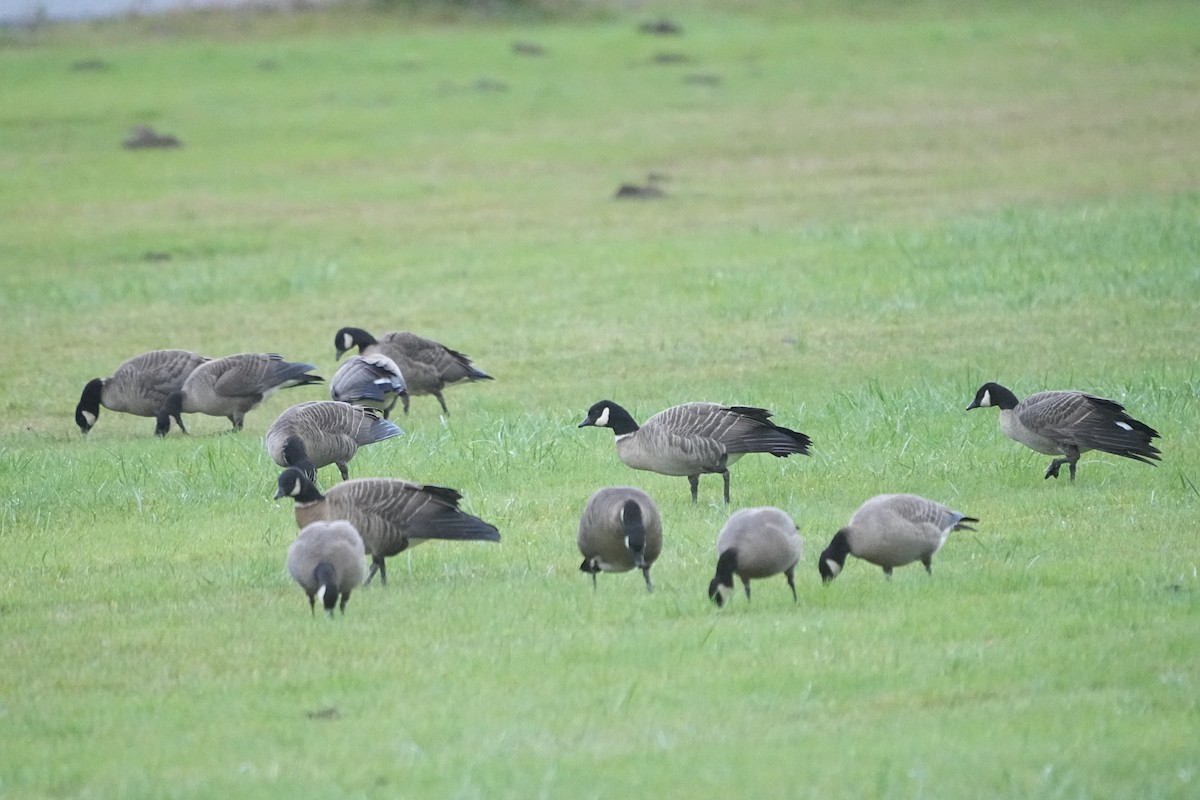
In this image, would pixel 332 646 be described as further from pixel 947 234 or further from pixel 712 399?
pixel 947 234

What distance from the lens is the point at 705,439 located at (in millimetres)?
10906

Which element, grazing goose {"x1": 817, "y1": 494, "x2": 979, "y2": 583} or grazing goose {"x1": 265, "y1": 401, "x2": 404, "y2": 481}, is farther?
grazing goose {"x1": 265, "y1": 401, "x2": 404, "y2": 481}

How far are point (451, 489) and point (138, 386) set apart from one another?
286 inches

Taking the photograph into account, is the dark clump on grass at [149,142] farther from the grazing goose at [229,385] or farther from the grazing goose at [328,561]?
the grazing goose at [328,561]

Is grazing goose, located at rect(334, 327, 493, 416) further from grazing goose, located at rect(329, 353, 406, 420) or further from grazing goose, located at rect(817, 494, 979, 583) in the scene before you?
grazing goose, located at rect(817, 494, 979, 583)

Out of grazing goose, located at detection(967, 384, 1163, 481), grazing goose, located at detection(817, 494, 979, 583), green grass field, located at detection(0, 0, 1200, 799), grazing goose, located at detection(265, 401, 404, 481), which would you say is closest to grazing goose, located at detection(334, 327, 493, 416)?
green grass field, located at detection(0, 0, 1200, 799)

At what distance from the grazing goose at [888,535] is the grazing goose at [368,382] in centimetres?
619

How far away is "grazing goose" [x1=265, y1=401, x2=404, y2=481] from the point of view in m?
11.8

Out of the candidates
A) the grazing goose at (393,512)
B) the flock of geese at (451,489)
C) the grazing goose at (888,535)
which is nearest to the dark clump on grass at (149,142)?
the flock of geese at (451,489)

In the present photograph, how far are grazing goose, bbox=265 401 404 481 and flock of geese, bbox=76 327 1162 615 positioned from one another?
1cm

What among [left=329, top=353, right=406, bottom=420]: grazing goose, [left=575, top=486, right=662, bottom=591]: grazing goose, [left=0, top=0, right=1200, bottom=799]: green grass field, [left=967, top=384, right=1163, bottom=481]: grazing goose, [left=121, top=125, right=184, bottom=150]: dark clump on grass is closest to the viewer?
[left=0, top=0, right=1200, bottom=799]: green grass field

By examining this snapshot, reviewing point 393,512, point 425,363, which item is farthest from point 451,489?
point 425,363

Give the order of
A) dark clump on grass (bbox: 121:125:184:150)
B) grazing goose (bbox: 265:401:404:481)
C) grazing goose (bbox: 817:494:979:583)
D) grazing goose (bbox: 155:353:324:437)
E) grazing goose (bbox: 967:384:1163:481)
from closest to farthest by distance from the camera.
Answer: grazing goose (bbox: 817:494:979:583)
grazing goose (bbox: 967:384:1163:481)
grazing goose (bbox: 265:401:404:481)
grazing goose (bbox: 155:353:324:437)
dark clump on grass (bbox: 121:125:184:150)

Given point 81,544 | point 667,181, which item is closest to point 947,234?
point 667,181
